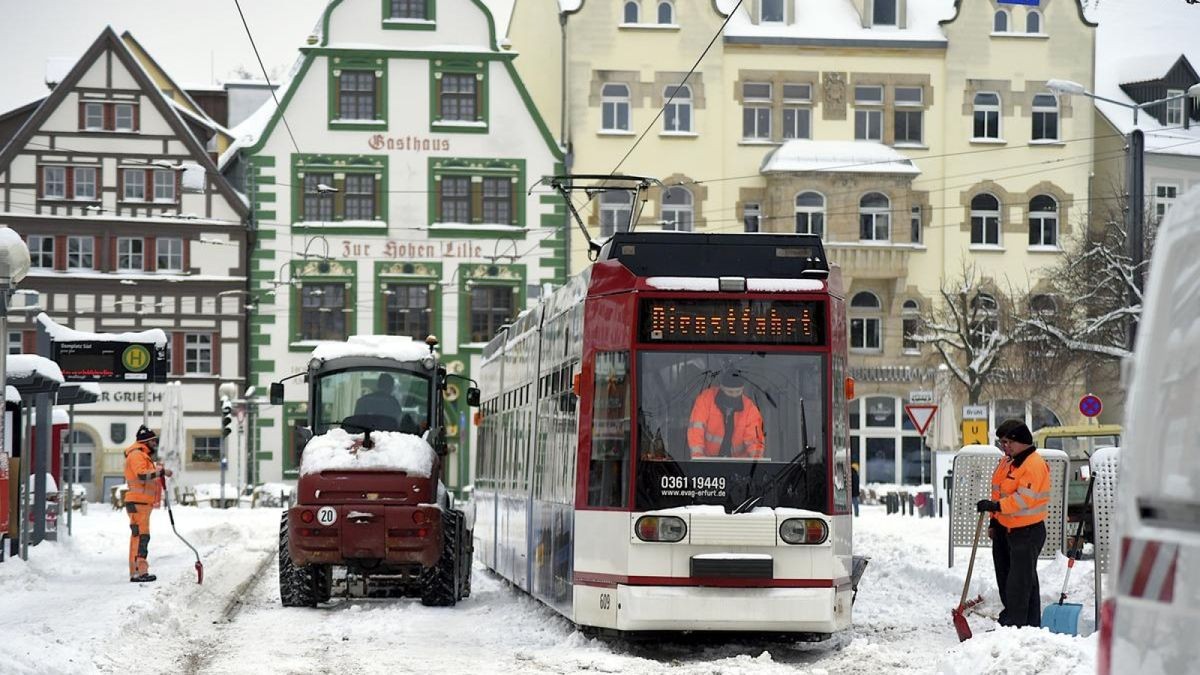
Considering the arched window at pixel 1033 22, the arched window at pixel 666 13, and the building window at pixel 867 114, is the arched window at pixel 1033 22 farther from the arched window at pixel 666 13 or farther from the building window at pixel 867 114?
the arched window at pixel 666 13

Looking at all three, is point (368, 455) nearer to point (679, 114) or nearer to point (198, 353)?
point (198, 353)

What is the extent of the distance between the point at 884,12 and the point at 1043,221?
8094mm

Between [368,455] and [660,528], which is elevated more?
[368,455]

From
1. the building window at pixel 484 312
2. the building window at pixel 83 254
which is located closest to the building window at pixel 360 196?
the building window at pixel 484 312

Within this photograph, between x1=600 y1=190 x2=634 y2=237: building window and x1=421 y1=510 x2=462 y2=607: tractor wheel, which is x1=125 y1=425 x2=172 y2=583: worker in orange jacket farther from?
x1=600 y1=190 x2=634 y2=237: building window

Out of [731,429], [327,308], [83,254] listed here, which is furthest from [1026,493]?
[83,254]

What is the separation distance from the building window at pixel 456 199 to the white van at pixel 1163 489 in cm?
5309

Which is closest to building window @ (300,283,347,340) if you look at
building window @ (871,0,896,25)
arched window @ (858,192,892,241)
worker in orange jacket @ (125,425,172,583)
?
arched window @ (858,192,892,241)

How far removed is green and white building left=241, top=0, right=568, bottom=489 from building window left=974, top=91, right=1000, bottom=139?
13.1 metres

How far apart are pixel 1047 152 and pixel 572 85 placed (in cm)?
1477

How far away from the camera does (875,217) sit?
59469 millimetres

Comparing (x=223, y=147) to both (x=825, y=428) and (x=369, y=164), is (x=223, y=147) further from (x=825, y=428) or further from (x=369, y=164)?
(x=825, y=428)

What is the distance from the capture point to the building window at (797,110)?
60062 millimetres

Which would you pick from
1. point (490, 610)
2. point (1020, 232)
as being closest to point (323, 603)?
point (490, 610)
